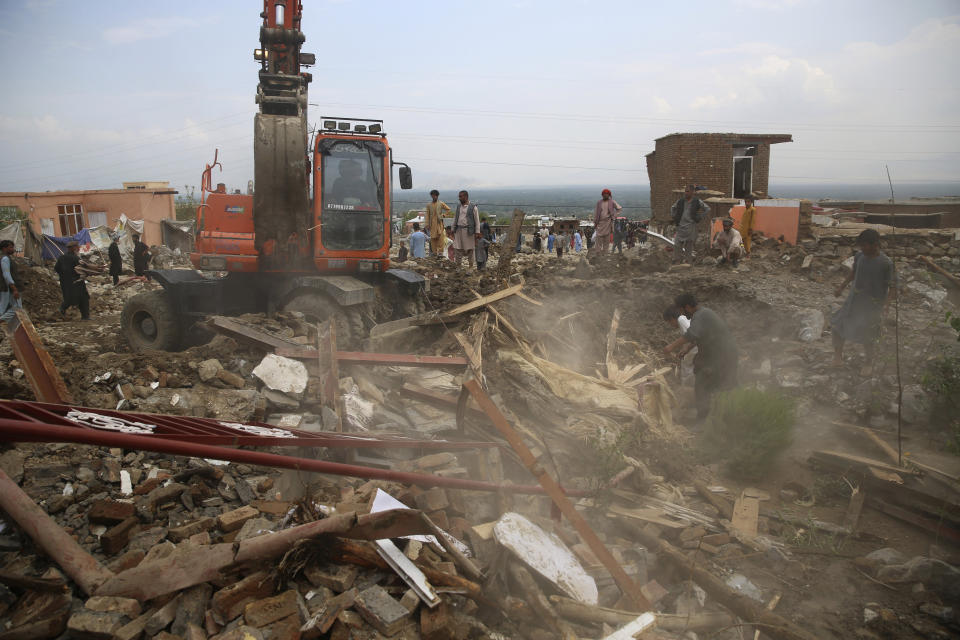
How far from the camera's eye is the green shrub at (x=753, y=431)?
Result: 540 cm

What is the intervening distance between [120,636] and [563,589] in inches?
92.4

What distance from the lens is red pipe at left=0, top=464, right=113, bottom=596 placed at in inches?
110

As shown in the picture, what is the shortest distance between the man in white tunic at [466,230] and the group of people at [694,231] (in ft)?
14.5

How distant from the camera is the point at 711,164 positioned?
68.1 feet

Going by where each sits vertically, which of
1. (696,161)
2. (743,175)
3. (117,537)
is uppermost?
(696,161)

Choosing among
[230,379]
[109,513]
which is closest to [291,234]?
[230,379]

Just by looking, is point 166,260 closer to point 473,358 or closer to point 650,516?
point 473,358

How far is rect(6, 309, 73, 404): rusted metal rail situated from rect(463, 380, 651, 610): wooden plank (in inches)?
144

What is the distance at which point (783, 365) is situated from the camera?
792 centimetres

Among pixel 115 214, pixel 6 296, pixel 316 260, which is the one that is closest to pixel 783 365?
pixel 316 260

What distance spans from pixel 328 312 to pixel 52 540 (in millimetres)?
5266

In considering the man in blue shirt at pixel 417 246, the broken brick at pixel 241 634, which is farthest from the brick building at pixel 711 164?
the broken brick at pixel 241 634

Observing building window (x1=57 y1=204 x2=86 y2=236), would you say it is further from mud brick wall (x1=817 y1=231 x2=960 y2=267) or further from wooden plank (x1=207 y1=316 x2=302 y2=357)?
mud brick wall (x1=817 y1=231 x2=960 y2=267)

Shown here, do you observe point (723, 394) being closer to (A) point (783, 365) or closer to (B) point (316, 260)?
(A) point (783, 365)
